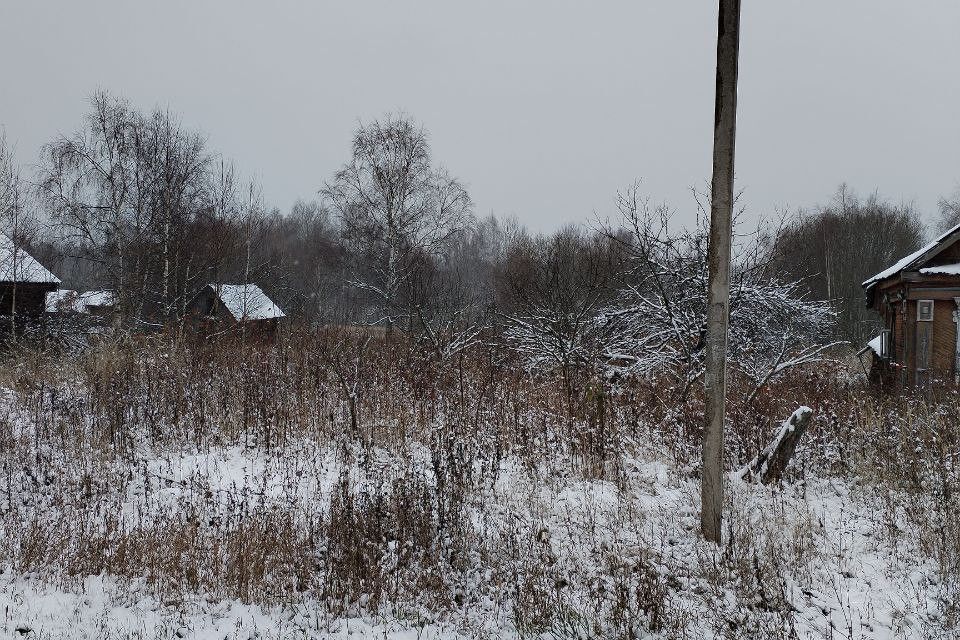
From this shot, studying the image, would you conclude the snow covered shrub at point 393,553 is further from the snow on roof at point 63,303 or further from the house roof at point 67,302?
the snow on roof at point 63,303

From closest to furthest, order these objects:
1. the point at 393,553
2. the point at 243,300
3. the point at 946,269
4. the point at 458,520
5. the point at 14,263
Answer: the point at 393,553 → the point at 458,520 → the point at 946,269 → the point at 14,263 → the point at 243,300

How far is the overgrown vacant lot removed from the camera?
3.43 metres

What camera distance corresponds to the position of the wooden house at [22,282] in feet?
52.9

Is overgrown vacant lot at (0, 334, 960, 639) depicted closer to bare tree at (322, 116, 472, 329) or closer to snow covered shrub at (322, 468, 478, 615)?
snow covered shrub at (322, 468, 478, 615)

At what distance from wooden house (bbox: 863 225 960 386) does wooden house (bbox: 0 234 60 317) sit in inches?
885

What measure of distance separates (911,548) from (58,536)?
21.4ft

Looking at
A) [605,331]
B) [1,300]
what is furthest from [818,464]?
[1,300]

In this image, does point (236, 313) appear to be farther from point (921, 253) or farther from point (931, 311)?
point (931, 311)

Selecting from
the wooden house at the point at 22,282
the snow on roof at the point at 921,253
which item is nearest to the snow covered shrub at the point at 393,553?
the snow on roof at the point at 921,253

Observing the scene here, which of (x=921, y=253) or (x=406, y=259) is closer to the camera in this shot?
(x=921, y=253)

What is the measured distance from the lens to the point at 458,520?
14.2ft

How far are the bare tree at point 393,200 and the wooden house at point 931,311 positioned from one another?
47.5 feet

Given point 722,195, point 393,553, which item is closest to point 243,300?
point 393,553

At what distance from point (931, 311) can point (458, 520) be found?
12.0 metres
